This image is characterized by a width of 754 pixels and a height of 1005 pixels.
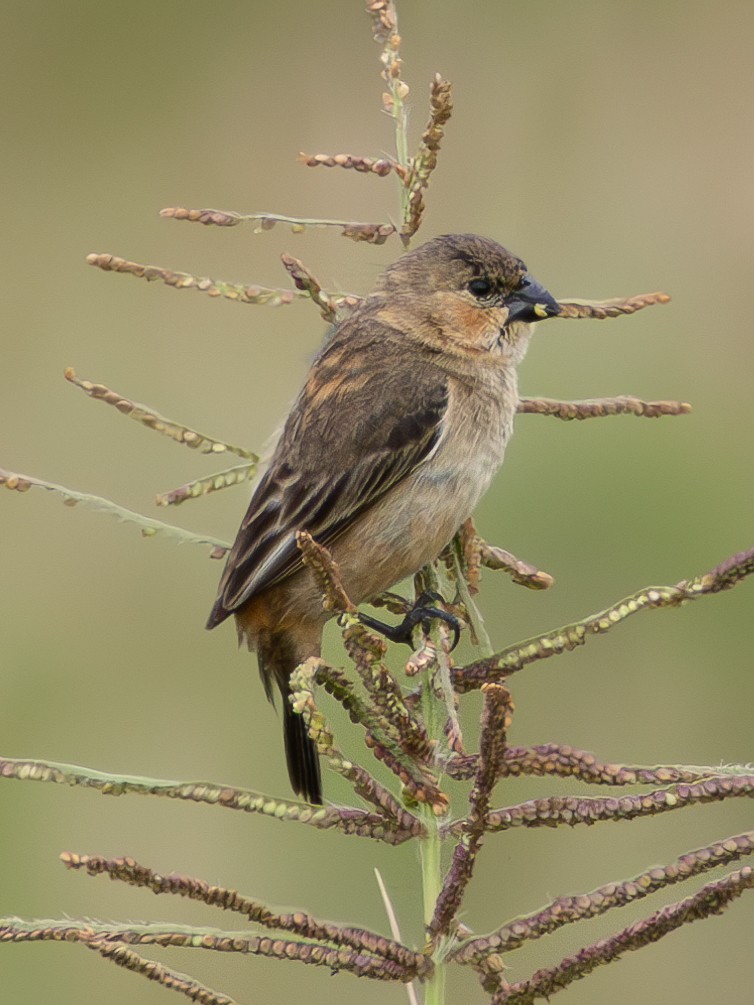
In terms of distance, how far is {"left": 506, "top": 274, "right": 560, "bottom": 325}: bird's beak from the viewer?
3584 mm

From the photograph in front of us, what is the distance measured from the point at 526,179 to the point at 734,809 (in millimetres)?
2541

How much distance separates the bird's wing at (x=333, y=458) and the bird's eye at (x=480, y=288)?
27cm

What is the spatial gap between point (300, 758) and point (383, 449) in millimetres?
679

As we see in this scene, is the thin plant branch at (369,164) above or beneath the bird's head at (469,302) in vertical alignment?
above

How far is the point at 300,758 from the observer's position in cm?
335

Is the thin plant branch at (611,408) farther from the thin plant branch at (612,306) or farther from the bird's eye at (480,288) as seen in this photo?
the bird's eye at (480,288)

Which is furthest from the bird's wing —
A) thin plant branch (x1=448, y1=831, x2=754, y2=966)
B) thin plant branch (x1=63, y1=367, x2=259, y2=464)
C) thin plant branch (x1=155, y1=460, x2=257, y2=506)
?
thin plant branch (x1=448, y1=831, x2=754, y2=966)

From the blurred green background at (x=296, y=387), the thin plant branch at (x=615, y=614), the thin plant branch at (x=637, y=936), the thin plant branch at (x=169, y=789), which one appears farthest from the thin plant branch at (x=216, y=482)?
the blurred green background at (x=296, y=387)

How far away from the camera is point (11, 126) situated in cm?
620

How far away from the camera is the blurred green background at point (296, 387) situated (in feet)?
14.5

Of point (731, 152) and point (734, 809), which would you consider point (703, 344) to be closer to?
point (731, 152)

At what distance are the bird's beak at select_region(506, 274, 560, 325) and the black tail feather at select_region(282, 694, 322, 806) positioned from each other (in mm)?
1027

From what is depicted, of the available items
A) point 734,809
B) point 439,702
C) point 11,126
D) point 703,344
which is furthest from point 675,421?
point 439,702

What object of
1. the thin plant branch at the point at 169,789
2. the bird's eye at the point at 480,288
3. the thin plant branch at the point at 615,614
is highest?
the bird's eye at the point at 480,288
